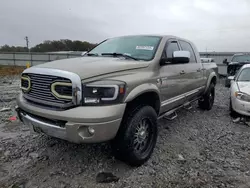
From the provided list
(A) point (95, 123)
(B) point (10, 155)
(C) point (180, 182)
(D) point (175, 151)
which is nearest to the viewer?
(A) point (95, 123)

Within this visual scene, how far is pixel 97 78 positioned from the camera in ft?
7.87

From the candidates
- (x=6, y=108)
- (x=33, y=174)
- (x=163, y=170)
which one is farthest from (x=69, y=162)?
(x=6, y=108)

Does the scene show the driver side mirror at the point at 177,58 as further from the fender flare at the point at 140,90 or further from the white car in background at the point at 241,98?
the white car in background at the point at 241,98

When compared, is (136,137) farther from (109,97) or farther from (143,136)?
(109,97)

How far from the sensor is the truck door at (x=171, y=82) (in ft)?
10.8

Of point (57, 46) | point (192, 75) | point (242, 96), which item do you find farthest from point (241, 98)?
point (57, 46)

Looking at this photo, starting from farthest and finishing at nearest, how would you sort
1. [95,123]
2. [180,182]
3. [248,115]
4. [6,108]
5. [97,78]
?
[6,108]
[248,115]
[180,182]
[97,78]
[95,123]

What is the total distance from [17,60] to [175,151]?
2359 cm

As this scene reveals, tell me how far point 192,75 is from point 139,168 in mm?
2468

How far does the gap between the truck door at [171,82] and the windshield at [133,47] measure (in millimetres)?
240

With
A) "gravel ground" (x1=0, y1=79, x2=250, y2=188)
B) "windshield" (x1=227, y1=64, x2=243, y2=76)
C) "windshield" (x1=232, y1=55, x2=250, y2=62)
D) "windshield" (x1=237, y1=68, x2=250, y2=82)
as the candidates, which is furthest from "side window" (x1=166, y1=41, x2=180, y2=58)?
"windshield" (x1=232, y1=55, x2=250, y2=62)

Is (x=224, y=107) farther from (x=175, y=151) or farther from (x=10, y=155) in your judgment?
(x=10, y=155)

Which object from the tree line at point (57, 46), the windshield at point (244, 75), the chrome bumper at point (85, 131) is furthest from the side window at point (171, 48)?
the tree line at point (57, 46)

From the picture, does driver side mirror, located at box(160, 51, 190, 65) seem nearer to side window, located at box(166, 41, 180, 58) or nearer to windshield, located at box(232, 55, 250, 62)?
side window, located at box(166, 41, 180, 58)
